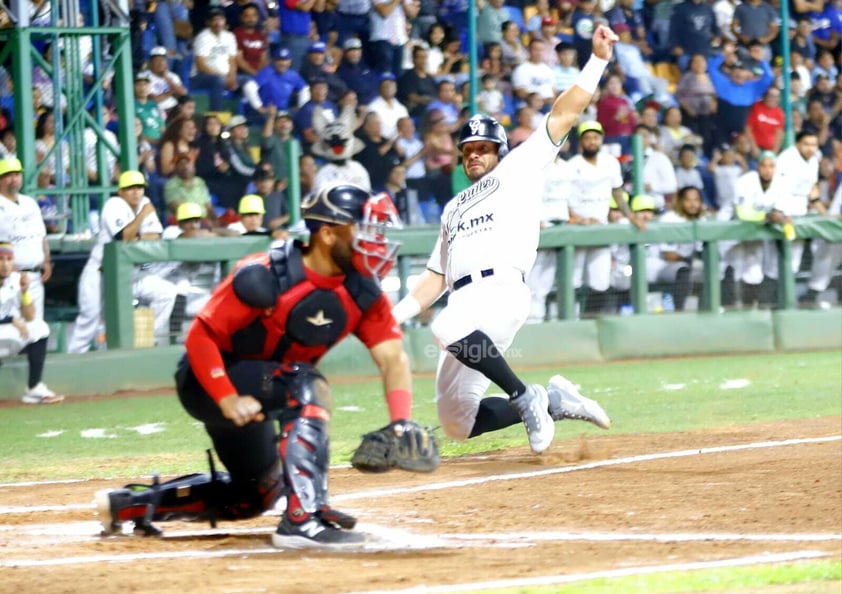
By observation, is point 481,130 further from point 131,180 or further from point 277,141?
point 277,141

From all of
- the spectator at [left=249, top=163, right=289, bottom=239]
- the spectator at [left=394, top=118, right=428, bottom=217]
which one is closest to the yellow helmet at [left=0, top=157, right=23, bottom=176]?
the spectator at [left=249, top=163, right=289, bottom=239]

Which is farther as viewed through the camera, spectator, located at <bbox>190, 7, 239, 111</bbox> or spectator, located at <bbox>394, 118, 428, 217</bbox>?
spectator, located at <bbox>190, 7, 239, 111</bbox>

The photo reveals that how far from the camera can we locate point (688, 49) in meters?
17.7

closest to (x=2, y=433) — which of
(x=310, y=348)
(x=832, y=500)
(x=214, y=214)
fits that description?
(x=214, y=214)

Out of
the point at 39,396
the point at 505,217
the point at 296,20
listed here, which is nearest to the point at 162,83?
the point at 296,20

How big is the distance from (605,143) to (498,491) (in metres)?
8.89

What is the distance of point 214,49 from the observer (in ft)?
48.4

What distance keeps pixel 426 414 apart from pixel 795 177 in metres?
6.45

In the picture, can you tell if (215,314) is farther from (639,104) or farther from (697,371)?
(639,104)

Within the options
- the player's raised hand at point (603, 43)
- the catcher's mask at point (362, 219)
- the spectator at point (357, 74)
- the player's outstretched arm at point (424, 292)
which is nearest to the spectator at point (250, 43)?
the spectator at point (357, 74)

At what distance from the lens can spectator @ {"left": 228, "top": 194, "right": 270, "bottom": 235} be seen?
1295cm

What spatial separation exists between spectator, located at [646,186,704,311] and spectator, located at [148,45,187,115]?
199 inches

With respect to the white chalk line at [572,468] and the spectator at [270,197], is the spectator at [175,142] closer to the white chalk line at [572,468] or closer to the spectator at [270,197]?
the spectator at [270,197]

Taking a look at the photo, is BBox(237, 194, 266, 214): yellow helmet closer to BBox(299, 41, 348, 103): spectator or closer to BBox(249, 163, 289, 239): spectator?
BBox(249, 163, 289, 239): spectator
